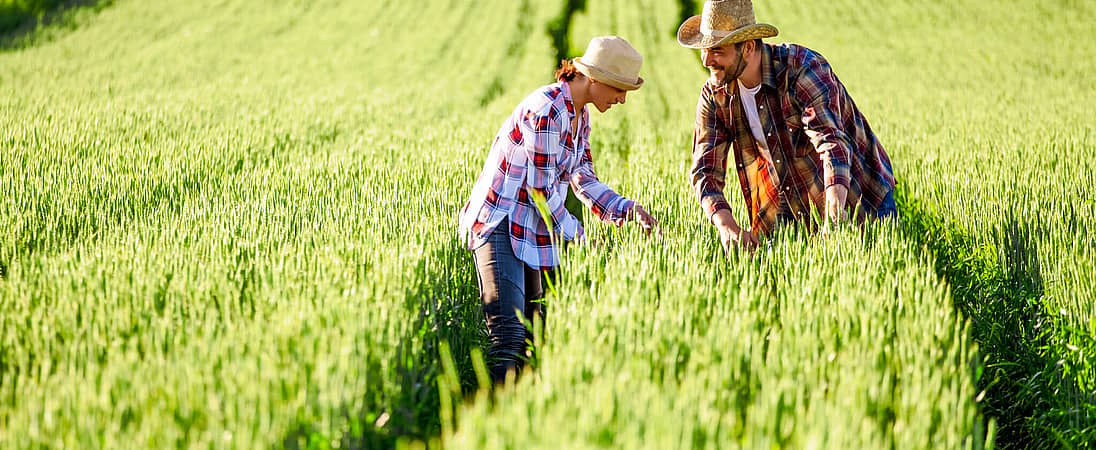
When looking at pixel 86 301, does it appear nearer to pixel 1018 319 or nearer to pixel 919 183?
pixel 1018 319

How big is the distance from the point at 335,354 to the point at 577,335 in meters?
0.57

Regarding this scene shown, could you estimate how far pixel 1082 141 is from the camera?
5.85m

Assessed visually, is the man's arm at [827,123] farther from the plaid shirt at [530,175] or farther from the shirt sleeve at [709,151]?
the plaid shirt at [530,175]

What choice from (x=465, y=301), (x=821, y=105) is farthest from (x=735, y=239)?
(x=465, y=301)

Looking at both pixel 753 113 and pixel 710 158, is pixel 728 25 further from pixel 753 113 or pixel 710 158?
pixel 710 158

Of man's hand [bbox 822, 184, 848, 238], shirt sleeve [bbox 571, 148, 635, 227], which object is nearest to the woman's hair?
shirt sleeve [bbox 571, 148, 635, 227]

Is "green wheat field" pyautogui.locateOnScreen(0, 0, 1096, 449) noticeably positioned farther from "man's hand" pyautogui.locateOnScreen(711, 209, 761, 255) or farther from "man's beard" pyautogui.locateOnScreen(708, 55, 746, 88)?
"man's beard" pyautogui.locateOnScreen(708, 55, 746, 88)

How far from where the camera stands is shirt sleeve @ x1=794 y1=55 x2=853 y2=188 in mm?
2949

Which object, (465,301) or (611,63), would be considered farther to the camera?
(465,301)

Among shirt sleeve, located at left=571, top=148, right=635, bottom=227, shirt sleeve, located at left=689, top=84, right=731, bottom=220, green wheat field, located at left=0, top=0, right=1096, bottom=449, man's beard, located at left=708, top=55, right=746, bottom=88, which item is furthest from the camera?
shirt sleeve, located at left=689, top=84, right=731, bottom=220

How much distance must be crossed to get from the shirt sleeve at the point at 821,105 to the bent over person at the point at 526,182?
0.61 metres

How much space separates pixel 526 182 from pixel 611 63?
48 cm

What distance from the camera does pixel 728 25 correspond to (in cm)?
293

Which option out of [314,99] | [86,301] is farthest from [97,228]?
[314,99]
